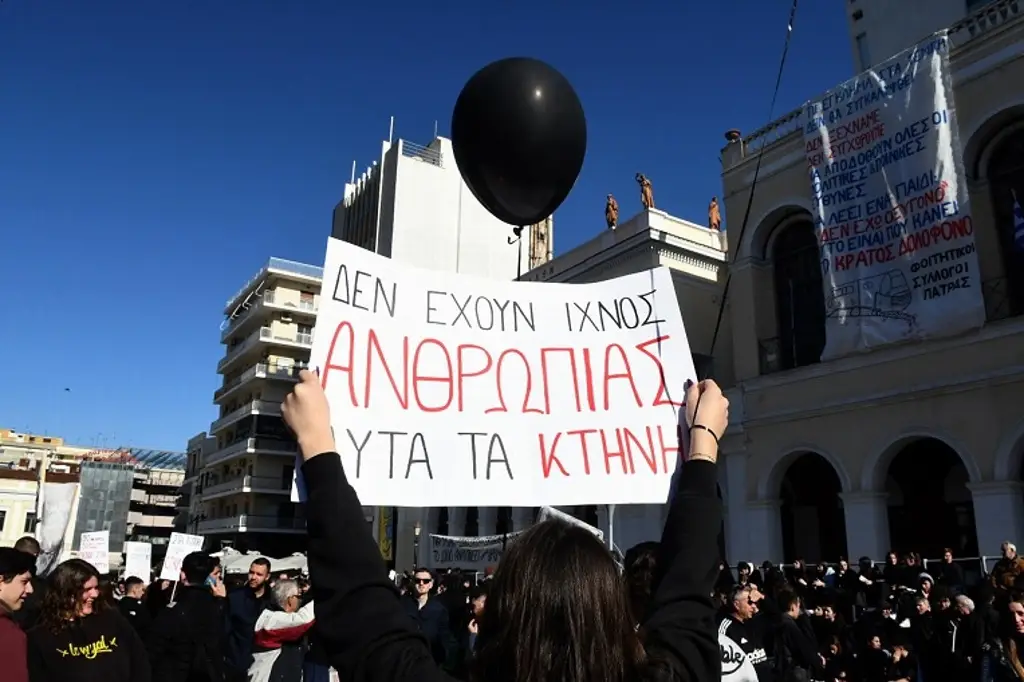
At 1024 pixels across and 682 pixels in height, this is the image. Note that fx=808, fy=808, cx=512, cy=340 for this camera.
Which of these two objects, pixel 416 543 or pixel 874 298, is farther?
pixel 416 543

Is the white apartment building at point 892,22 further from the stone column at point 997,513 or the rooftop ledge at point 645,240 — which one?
the stone column at point 997,513

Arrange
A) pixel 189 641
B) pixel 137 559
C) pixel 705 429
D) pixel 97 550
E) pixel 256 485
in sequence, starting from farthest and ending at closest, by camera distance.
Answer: pixel 256 485, pixel 137 559, pixel 97 550, pixel 189 641, pixel 705 429

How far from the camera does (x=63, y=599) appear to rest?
3910 millimetres

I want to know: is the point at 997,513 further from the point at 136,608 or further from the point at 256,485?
the point at 256,485

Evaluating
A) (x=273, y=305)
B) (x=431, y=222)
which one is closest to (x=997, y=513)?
(x=431, y=222)

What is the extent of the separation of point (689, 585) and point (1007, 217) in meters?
16.4

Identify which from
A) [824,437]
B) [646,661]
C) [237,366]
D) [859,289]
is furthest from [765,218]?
[237,366]

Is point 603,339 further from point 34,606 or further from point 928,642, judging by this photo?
point 928,642

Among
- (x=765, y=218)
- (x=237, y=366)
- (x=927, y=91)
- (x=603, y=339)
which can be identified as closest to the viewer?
(x=603, y=339)

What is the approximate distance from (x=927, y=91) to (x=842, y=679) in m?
11.2

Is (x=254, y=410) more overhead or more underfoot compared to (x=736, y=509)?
more overhead

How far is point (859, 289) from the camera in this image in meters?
15.9

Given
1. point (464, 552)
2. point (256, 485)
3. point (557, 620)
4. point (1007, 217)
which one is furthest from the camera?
point (256, 485)

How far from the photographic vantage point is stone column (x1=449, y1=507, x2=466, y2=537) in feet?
94.3
